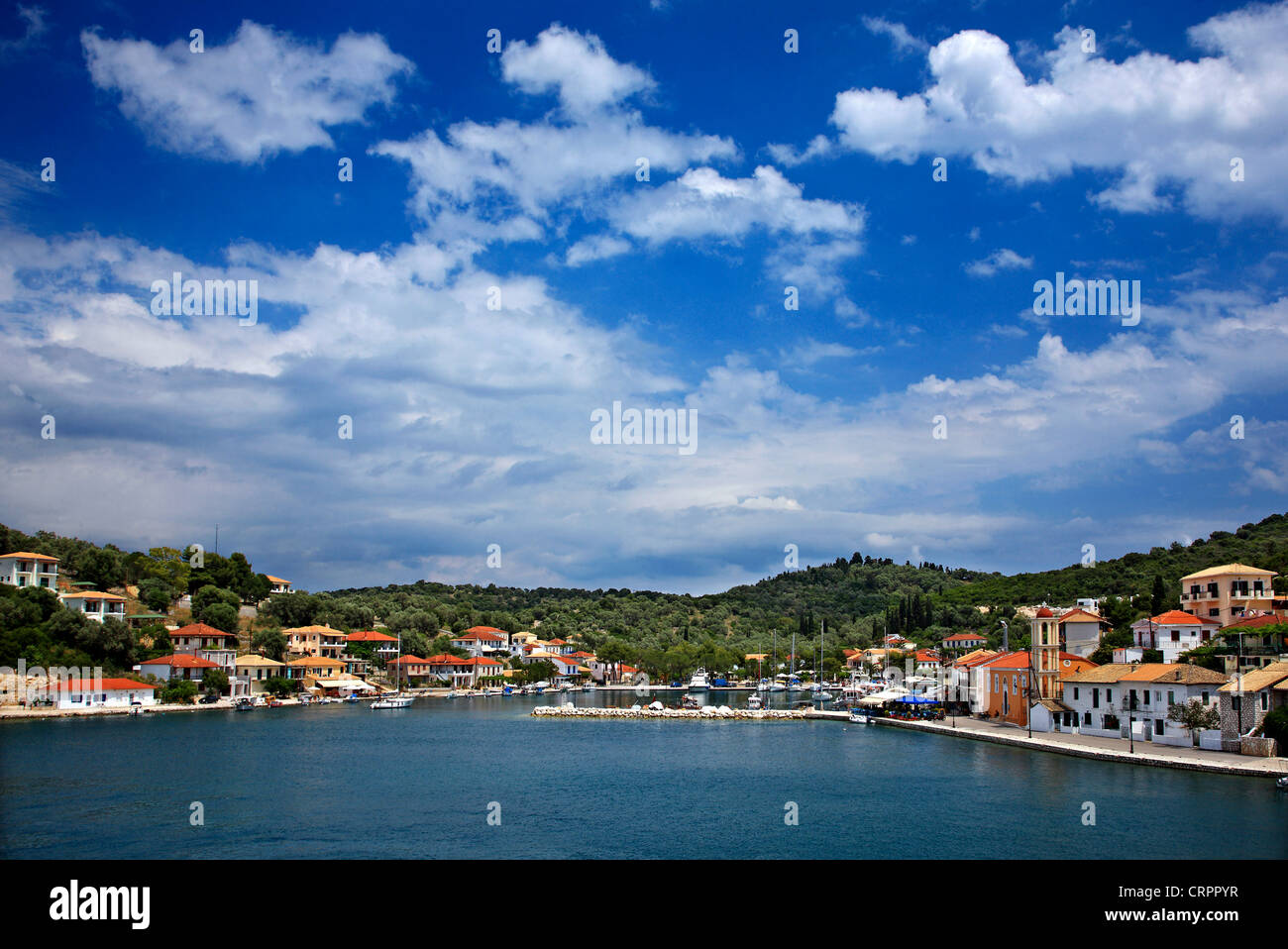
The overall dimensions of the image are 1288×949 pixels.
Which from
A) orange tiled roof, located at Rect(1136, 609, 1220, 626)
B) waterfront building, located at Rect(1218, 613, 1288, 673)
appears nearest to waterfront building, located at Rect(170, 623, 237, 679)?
orange tiled roof, located at Rect(1136, 609, 1220, 626)

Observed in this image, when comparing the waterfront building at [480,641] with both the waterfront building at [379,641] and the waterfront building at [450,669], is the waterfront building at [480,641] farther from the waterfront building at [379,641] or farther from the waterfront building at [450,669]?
the waterfront building at [379,641]

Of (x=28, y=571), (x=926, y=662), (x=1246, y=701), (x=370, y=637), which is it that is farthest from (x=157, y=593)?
(x=1246, y=701)

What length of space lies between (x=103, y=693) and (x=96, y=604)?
48.9ft

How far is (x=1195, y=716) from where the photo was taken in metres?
34.6

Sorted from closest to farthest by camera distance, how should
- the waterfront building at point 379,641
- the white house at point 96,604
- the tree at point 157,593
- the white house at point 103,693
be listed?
the white house at point 103,693 → the white house at point 96,604 → the tree at point 157,593 → the waterfront building at point 379,641

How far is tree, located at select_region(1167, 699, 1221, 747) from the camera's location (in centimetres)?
3416

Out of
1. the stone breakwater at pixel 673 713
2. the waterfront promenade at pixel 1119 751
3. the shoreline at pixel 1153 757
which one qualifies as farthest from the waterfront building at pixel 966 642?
the shoreline at pixel 1153 757

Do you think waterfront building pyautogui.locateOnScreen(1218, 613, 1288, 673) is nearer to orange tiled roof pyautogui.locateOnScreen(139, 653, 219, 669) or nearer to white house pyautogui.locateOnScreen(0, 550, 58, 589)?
orange tiled roof pyautogui.locateOnScreen(139, 653, 219, 669)

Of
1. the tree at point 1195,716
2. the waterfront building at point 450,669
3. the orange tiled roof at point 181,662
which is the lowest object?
the waterfront building at point 450,669

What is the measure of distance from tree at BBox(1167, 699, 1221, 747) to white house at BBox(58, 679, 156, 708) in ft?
196

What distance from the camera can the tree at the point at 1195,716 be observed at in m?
→ 34.2

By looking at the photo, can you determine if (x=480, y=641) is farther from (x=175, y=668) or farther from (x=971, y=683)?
(x=971, y=683)

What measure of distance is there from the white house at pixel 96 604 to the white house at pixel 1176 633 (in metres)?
70.9
